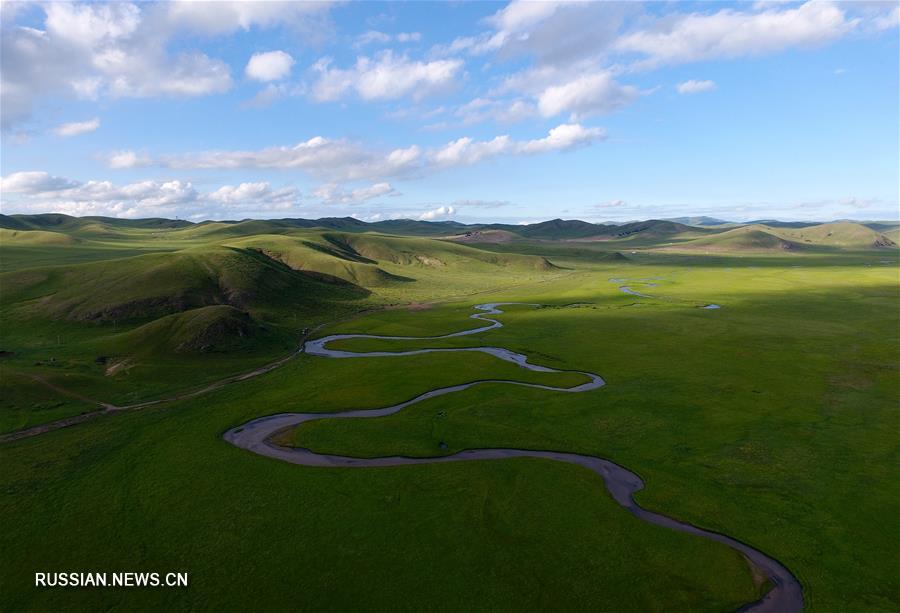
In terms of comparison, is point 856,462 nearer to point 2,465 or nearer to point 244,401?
point 244,401

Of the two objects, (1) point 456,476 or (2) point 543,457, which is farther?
(2) point 543,457

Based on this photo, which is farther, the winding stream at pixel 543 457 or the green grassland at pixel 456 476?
the green grassland at pixel 456 476

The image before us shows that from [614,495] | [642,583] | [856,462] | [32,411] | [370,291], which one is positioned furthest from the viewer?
[370,291]

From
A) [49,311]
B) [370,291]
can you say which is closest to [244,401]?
[49,311]

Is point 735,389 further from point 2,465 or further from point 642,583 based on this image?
point 2,465

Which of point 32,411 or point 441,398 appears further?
point 441,398

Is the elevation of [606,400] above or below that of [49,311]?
below

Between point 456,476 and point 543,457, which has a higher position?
point 456,476

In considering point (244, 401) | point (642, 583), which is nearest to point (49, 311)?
point (244, 401)

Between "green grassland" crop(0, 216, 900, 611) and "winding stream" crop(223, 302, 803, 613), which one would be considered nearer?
"winding stream" crop(223, 302, 803, 613)

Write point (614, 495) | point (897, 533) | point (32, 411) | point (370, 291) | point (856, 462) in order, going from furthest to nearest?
point (370, 291) < point (32, 411) < point (856, 462) < point (614, 495) < point (897, 533)
